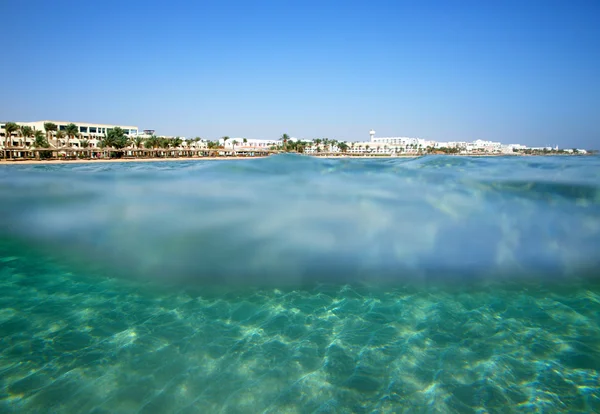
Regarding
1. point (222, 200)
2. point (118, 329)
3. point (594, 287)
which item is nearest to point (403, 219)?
point (594, 287)

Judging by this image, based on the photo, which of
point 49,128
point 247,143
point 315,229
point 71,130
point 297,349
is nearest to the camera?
point 297,349

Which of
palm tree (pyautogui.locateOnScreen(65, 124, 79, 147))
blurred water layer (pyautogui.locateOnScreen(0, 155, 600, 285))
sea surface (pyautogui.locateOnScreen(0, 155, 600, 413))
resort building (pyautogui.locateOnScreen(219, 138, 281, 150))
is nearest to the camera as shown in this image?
sea surface (pyautogui.locateOnScreen(0, 155, 600, 413))

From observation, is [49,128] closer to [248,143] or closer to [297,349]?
[248,143]

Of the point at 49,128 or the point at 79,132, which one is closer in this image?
the point at 49,128

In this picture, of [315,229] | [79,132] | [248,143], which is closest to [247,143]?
[248,143]

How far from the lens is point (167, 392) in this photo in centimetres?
425

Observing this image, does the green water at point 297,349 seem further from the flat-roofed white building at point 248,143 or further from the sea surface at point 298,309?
the flat-roofed white building at point 248,143

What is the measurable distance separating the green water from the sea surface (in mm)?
27

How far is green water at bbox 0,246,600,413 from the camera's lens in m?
4.20

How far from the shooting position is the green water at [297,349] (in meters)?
4.20

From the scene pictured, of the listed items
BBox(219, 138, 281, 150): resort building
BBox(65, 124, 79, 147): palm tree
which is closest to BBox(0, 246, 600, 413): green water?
BBox(65, 124, 79, 147): palm tree

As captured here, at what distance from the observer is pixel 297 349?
5.22 meters

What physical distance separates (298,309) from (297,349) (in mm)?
1295

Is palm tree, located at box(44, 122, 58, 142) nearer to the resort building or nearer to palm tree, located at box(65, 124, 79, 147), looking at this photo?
palm tree, located at box(65, 124, 79, 147)
